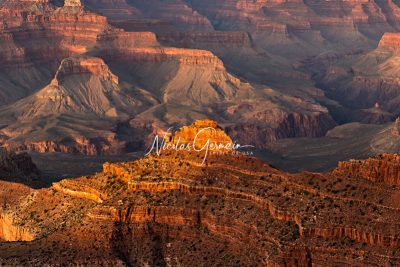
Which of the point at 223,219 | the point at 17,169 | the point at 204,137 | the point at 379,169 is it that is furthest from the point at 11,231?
the point at 17,169

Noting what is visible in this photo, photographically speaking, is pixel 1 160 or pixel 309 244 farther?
pixel 1 160

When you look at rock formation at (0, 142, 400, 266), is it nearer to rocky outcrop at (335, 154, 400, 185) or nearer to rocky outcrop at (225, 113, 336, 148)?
rocky outcrop at (335, 154, 400, 185)

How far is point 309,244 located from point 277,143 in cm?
11173

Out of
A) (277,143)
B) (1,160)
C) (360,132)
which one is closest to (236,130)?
(277,143)

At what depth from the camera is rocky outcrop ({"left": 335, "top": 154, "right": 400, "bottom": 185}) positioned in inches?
2126

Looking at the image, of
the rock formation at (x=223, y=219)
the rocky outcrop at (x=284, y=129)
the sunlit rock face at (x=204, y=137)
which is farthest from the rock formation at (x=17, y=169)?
the rocky outcrop at (x=284, y=129)

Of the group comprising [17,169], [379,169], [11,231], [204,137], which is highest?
[379,169]

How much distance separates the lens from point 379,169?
54.5m

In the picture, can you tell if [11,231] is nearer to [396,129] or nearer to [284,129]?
[396,129]

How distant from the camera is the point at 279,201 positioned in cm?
5456

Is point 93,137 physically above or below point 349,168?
below

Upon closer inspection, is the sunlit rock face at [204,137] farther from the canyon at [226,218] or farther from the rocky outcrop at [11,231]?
the rocky outcrop at [11,231]

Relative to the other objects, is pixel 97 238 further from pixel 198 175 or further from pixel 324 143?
pixel 324 143

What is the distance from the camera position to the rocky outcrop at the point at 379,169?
177 ft
